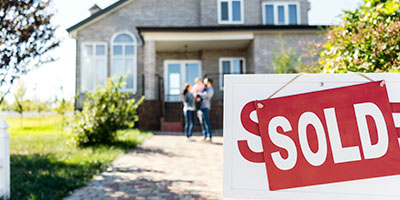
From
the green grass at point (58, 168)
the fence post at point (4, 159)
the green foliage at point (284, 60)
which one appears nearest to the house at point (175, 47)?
the green foliage at point (284, 60)

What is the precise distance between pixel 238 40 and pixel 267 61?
149 centimetres

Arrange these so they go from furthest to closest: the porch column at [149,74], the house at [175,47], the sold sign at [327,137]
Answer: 1. the house at [175,47]
2. the porch column at [149,74]
3. the sold sign at [327,137]

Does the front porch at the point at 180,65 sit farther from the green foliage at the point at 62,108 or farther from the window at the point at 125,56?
the green foliage at the point at 62,108

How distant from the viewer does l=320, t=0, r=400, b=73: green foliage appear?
2.55 metres

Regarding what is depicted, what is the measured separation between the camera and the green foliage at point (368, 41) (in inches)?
100

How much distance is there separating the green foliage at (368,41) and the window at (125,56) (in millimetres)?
11979

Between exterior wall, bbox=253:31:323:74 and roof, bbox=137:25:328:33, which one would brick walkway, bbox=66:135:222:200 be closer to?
roof, bbox=137:25:328:33

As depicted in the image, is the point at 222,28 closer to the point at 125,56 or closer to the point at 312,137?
the point at 125,56

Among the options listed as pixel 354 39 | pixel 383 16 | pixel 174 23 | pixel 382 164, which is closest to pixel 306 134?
pixel 382 164

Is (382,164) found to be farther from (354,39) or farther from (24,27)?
(24,27)

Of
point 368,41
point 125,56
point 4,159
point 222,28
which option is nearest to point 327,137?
point 368,41

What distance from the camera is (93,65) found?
14.2 m

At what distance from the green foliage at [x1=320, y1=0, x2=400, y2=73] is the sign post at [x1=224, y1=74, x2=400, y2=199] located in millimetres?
1011

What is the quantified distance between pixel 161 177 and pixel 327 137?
11.3ft
